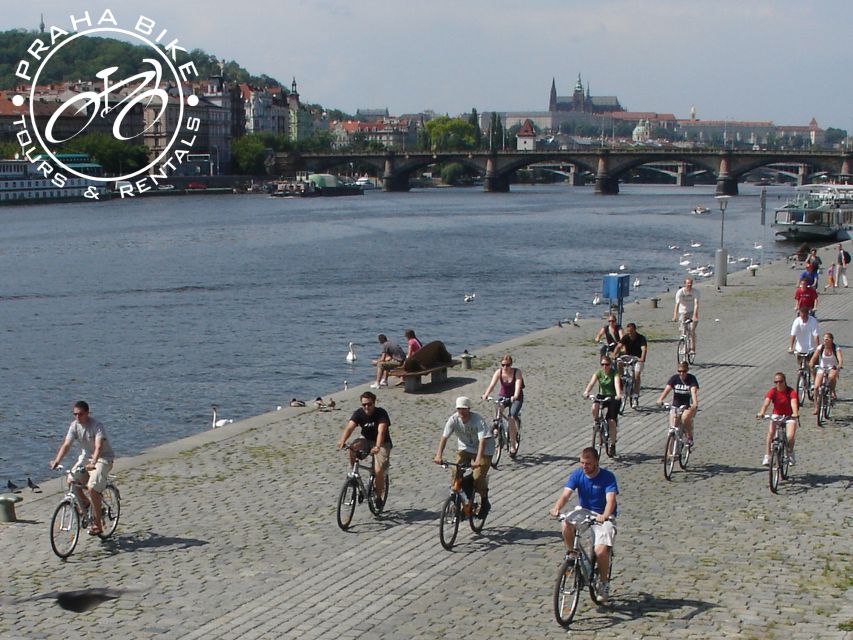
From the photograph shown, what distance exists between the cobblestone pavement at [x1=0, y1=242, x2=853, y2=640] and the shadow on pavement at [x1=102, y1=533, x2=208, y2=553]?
0.09 feet

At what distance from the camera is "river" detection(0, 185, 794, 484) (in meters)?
27.6

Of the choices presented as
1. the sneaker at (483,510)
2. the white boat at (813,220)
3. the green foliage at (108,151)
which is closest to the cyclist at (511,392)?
the sneaker at (483,510)

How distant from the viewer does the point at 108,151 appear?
14212 cm

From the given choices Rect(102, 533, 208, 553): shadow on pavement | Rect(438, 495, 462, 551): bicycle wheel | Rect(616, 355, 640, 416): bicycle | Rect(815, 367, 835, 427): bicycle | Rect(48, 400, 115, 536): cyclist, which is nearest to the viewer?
Rect(438, 495, 462, 551): bicycle wheel

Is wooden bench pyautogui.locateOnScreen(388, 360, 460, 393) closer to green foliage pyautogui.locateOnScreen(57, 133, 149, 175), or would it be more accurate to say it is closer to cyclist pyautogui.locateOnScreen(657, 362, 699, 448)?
cyclist pyautogui.locateOnScreen(657, 362, 699, 448)

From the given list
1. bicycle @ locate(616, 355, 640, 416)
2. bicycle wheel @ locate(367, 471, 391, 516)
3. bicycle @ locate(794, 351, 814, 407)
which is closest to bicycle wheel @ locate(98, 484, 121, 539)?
bicycle wheel @ locate(367, 471, 391, 516)

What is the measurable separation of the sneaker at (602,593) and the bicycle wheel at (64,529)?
482 centimetres

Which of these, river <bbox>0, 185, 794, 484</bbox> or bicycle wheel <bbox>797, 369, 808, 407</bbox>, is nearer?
bicycle wheel <bbox>797, 369, 808, 407</bbox>

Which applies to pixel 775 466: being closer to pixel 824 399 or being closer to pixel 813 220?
pixel 824 399

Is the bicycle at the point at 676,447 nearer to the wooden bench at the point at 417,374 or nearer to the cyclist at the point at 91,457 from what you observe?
the cyclist at the point at 91,457

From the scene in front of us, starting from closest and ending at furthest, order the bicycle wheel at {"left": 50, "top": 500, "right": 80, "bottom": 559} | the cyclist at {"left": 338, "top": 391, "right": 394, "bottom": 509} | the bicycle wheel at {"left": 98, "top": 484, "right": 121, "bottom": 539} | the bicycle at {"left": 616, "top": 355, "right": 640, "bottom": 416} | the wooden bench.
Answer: the bicycle wheel at {"left": 50, "top": 500, "right": 80, "bottom": 559} → the bicycle wheel at {"left": 98, "top": 484, "right": 121, "bottom": 539} → the cyclist at {"left": 338, "top": 391, "right": 394, "bottom": 509} → the bicycle at {"left": 616, "top": 355, "right": 640, "bottom": 416} → the wooden bench

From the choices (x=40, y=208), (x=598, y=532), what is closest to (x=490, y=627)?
(x=598, y=532)

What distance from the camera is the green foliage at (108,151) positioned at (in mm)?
141000

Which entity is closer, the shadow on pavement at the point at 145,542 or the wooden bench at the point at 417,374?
the shadow on pavement at the point at 145,542
